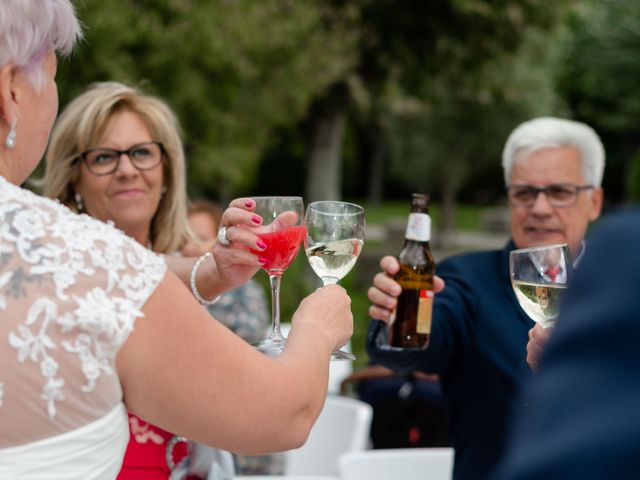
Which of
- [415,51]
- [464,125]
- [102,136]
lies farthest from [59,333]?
[464,125]

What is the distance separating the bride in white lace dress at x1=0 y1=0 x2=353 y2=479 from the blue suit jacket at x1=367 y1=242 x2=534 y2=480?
1164 millimetres

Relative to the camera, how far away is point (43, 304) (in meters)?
1.40

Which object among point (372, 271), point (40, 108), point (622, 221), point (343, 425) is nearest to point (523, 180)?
point (343, 425)

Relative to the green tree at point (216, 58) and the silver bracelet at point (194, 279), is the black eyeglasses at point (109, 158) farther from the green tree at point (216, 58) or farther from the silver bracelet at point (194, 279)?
the green tree at point (216, 58)

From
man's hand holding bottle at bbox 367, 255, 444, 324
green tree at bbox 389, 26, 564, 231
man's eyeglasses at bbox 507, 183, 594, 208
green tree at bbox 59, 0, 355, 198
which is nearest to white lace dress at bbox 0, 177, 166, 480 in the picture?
man's hand holding bottle at bbox 367, 255, 444, 324

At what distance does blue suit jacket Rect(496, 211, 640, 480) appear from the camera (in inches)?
25.2

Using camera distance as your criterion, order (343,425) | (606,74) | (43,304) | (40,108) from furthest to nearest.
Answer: (606,74) → (343,425) → (40,108) → (43,304)

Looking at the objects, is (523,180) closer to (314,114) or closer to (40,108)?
(40,108)

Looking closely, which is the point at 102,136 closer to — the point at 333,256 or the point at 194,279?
the point at 194,279

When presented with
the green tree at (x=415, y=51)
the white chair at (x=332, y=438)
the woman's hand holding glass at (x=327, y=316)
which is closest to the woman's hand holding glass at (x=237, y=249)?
the woman's hand holding glass at (x=327, y=316)

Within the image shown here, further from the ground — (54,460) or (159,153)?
(159,153)

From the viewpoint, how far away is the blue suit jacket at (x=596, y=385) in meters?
0.64

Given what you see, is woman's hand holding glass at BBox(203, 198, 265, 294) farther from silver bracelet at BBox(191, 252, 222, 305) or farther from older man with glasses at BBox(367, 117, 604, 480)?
older man with glasses at BBox(367, 117, 604, 480)

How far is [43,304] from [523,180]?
2091 millimetres
